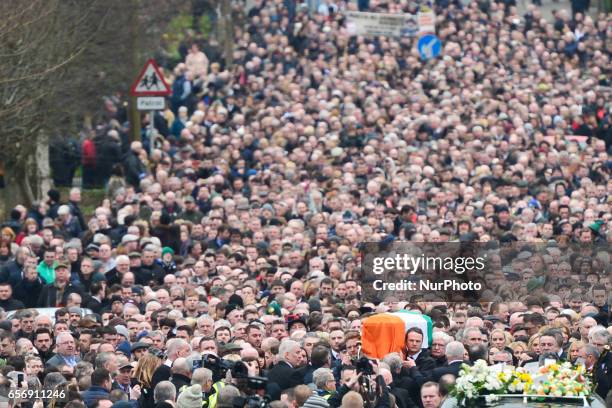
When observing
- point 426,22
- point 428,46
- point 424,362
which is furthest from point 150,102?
point 424,362

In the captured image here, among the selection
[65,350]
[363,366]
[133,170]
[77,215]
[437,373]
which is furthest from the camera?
[133,170]

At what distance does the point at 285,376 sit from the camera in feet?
61.9

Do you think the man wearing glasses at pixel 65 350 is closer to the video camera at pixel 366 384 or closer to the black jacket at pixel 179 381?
the black jacket at pixel 179 381

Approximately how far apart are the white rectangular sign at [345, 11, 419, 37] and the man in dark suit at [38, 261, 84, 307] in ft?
69.1

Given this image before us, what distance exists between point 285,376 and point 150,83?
14.5m

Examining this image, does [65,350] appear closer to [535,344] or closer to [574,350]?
[535,344]

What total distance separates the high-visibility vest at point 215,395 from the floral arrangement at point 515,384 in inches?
76.8

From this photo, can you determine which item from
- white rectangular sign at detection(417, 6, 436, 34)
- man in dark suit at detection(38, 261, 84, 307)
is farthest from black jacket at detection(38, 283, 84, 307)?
white rectangular sign at detection(417, 6, 436, 34)

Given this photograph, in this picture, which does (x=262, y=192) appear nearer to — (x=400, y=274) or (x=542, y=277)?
(x=542, y=277)

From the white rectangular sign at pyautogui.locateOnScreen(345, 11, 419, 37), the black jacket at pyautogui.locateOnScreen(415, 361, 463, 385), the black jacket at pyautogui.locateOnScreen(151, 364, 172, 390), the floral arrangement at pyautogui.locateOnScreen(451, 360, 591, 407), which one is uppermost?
the floral arrangement at pyautogui.locateOnScreen(451, 360, 591, 407)

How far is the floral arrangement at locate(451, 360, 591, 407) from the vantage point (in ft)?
51.3

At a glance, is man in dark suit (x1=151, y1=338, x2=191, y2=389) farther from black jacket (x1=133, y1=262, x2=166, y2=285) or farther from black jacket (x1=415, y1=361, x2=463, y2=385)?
black jacket (x1=133, y1=262, x2=166, y2=285)

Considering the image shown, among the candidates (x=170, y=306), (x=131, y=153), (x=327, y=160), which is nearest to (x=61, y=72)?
(x=131, y=153)

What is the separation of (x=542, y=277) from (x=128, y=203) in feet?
30.7
